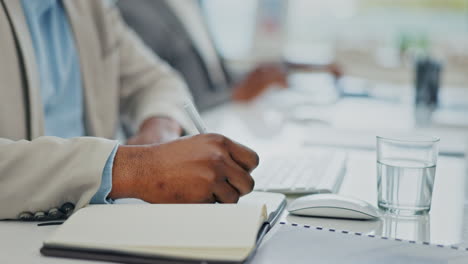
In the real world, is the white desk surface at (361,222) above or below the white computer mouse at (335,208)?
below

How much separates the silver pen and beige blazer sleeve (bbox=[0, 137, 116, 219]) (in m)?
0.12

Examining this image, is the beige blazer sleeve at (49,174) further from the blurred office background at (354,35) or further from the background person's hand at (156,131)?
the blurred office background at (354,35)

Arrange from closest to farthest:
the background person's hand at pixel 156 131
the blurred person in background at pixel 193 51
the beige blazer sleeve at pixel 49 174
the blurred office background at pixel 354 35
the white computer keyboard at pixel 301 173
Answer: the beige blazer sleeve at pixel 49 174, the white computer keyboard at pixel 301 173, the background person's hand at pixel 156 131, the blurred person in background at pixel 193 51, the blurred office background at pixel 354 35

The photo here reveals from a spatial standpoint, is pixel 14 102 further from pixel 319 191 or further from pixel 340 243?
pixel 340 243

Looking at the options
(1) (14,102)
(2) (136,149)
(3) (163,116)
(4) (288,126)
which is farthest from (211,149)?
(4) (288,126)

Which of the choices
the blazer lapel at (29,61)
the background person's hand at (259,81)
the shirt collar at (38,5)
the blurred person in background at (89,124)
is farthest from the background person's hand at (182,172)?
the background person's hand at (259,81)

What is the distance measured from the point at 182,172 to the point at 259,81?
4.84 ft

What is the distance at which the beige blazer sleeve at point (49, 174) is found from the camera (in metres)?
0.72

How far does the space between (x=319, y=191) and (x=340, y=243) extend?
0.71ft

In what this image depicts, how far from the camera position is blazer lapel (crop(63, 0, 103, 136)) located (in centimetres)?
131

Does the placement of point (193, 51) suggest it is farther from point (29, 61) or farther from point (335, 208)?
point (335, 208)

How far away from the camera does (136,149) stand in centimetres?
75

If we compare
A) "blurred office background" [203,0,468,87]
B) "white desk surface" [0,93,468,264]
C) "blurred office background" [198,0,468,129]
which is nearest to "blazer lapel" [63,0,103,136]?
"white desk surface" [0,93,468,264]

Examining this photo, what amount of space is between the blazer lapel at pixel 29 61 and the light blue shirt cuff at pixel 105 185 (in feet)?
1.31
